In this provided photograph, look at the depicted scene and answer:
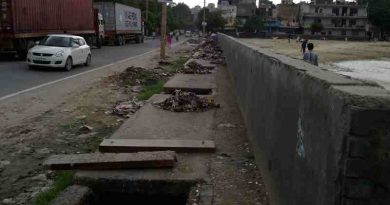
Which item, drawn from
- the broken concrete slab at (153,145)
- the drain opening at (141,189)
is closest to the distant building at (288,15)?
the broken concrete slab at (153,145)

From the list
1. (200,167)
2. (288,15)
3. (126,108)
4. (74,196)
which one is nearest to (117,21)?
(126,108)

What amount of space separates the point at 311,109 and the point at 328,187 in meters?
0.62

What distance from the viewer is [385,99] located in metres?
2.32

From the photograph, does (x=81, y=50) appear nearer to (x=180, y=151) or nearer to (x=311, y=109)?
(x=180, y=151)

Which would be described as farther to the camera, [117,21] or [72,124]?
[117,21]

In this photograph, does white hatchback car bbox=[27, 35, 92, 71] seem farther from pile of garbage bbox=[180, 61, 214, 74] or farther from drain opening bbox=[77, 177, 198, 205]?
drain opening bbox=[77, 177, 198, 205]

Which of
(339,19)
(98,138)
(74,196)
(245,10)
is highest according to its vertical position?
(245,10)

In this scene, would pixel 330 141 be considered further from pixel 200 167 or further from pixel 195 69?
pixel 195 69

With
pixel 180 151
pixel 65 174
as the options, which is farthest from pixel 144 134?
pixel 65 174

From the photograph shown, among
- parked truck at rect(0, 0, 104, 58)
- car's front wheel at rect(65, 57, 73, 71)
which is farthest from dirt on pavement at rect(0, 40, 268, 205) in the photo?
parked truck at rect(0, 0, 104, 58)

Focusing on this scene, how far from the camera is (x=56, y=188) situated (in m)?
5.14

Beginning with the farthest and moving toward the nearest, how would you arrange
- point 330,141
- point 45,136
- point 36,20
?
point 36,20
point 45,136
point 330,141

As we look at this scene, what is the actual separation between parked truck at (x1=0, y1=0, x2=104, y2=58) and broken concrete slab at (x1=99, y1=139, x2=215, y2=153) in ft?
64.6

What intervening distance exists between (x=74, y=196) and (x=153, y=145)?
1778 mm
